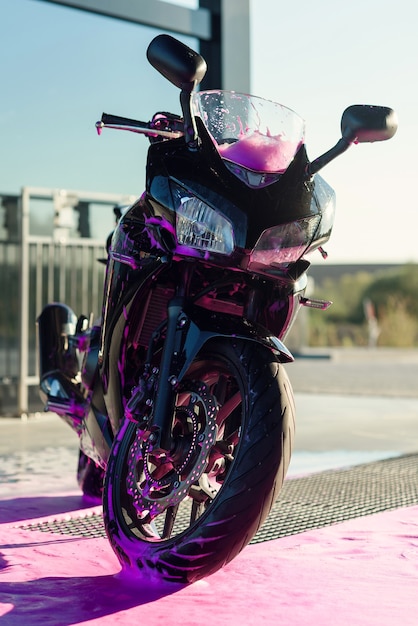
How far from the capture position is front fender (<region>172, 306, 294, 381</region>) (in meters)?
2.77

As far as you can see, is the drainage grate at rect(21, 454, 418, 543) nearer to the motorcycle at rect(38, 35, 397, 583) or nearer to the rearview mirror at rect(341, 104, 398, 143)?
the motorcycle at rect(38, 35, 397, 583)

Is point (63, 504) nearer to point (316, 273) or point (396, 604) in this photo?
point (396, 604)

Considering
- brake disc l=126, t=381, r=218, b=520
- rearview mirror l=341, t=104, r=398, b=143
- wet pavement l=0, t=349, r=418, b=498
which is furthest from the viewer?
wet pavement l=0, t=349, r=418, b=498

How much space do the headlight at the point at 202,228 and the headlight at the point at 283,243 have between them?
0.09 metres

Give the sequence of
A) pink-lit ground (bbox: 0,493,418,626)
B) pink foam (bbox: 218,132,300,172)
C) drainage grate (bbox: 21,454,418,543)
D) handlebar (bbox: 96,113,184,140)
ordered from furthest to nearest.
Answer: drainage grate (bbox: 21,454,418,543)
handlebar (bbox: 96,113,184,140)
pink foam (bbox: 218,132,300,172)
pink-lit ground (bbox: 0,493,418,626)

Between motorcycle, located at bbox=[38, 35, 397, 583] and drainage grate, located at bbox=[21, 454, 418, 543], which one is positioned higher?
motorcycle, located at bbox=[38, 35, 397, 583]

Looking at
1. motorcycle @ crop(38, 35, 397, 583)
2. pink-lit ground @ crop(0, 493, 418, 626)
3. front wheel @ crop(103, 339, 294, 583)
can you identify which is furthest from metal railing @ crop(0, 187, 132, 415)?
front wheel @ crop(103, 339, 294, 583)

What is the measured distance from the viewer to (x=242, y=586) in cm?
288

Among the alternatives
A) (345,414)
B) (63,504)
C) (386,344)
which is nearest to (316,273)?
(386,344)

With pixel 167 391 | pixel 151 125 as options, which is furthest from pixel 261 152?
pixel 167 391

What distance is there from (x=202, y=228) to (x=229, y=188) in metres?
0.14

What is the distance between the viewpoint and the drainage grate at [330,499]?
12.3ft

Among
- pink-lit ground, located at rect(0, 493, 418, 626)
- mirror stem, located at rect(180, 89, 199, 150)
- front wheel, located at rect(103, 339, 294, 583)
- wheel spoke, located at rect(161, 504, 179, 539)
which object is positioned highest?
mirror stem, located at rect(180, 89, 199, 150)

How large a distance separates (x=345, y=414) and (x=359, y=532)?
14.1 ft
